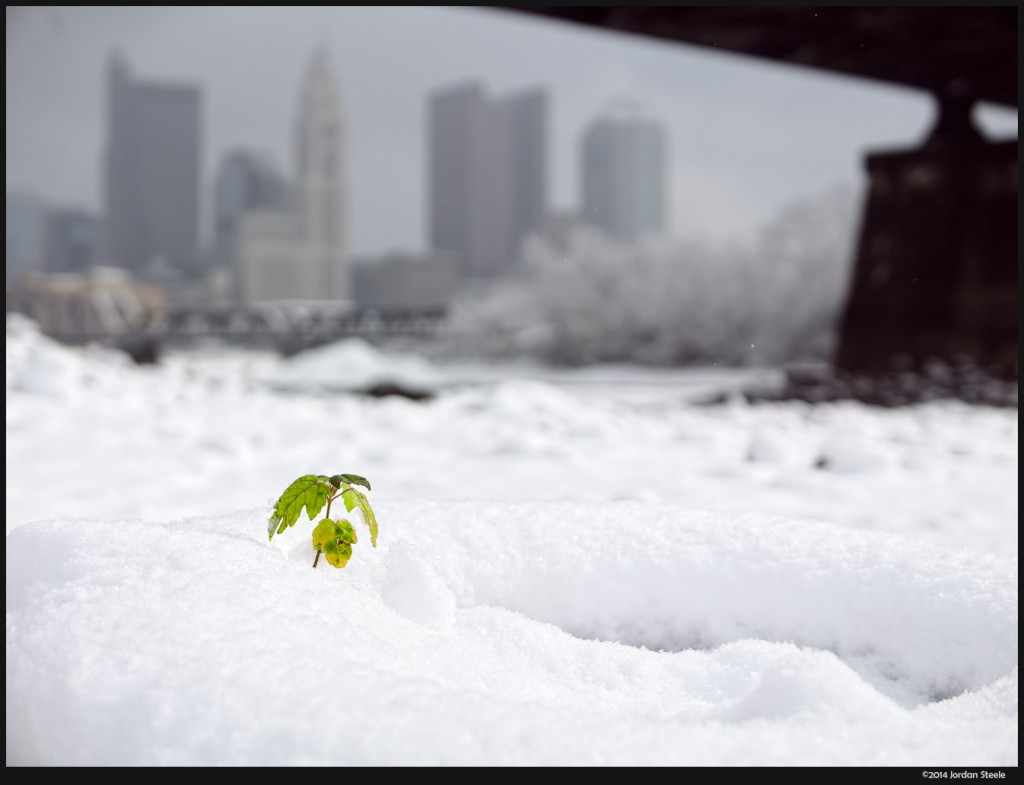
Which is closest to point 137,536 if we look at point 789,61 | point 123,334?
point 789,61

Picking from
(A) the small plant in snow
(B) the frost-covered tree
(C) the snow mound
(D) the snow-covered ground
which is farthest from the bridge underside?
(A) the small plant in snow

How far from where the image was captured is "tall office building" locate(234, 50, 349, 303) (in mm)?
10094

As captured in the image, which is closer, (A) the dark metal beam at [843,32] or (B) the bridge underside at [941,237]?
(A) the dark metal beam at [843,32]

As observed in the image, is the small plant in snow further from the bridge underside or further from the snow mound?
the bridge underside

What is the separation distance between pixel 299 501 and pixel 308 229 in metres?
13.1

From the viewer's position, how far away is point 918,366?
277 inches

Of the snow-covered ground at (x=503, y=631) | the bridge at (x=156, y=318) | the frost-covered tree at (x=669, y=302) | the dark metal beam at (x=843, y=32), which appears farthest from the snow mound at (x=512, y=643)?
the frost-covered tree at (x=669, y=302)

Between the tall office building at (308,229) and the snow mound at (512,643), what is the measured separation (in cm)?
901

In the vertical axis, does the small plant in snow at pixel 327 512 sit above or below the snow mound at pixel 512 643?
above

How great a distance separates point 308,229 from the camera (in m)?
13.7

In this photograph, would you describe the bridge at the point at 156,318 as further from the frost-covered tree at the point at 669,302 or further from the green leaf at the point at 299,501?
the green leaf at the point at 299,501

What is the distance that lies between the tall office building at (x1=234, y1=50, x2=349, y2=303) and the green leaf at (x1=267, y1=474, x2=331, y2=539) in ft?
29.8

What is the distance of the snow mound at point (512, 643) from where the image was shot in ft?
2.60
